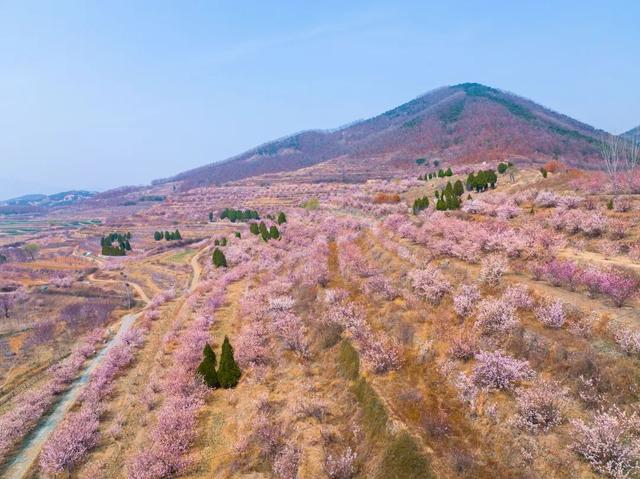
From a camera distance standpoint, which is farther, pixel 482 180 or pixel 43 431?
pixel 482 180

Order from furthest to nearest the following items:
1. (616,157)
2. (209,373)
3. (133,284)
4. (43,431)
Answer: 1. (133,284)
2. (616,157)
3. (43,431)
4. (209,373)

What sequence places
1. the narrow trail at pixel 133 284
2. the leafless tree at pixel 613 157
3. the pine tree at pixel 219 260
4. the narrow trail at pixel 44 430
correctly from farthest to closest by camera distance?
the narrow trail at pixel 133 284 → the pine tree at pixel 219 260 → the leafless tree at pixel 613 157 → the narrow trail at pixel 44 430

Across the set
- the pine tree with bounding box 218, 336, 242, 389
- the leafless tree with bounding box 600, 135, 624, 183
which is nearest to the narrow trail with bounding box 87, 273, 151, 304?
the pine tree with bounding box 218, 336, 242, 389

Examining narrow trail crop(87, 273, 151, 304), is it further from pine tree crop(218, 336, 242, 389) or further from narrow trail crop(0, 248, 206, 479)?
pine tree crop(218, 336, 242, 389)

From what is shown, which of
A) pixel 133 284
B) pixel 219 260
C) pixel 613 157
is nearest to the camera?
pixel 613 157

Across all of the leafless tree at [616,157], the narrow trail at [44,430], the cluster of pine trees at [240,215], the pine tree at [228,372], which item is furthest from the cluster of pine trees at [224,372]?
the cluster of pine trees at [240,215]

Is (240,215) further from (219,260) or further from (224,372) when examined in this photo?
(224,372)

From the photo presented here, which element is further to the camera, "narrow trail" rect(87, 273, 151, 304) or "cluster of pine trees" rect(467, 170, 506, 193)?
"cluster of pine trees" rect(467, 170, 506, 193)

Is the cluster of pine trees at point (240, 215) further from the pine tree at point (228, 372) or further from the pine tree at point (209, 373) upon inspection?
the pine tree at point (228, 372)

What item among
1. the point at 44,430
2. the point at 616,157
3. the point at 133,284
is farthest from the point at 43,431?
the point at 616,157

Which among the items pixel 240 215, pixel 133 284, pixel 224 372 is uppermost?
pixel 224 372

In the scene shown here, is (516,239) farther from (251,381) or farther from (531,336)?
(251,381)

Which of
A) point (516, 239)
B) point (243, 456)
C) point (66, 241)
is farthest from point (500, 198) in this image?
point (66, 241)

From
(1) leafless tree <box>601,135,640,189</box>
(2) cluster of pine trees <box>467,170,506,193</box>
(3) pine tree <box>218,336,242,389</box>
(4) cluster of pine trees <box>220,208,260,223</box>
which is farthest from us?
(4) cluster of pine trees <box>220,208,260,223</box>
